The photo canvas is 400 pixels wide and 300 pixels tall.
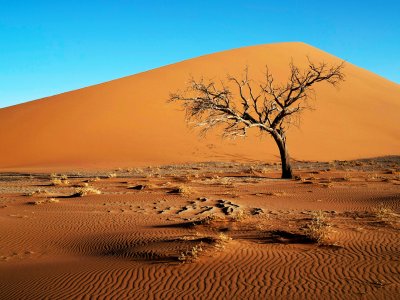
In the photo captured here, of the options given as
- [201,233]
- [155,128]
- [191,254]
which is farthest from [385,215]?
[155,128]

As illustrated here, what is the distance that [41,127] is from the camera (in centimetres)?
3981

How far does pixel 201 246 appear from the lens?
22.9ft

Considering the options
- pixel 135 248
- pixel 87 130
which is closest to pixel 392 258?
pixel 135 248

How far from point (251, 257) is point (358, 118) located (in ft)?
131

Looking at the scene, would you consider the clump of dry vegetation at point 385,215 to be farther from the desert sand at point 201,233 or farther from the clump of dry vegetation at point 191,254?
the clump of dry vegetation at point 191,254

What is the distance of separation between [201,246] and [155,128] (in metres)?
31.8

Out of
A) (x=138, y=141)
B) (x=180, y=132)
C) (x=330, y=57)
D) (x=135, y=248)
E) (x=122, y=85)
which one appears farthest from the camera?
(x=330, y=57)

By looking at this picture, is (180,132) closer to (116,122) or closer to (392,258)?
(116,122)

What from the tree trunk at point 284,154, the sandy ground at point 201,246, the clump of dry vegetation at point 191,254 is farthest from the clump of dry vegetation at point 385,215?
the tree trunk at point 284,154

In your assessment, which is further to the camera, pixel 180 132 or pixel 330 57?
pixel 330 57

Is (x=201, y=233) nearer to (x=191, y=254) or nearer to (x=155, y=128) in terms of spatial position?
(x=191, y=254)

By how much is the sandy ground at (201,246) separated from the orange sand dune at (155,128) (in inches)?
612

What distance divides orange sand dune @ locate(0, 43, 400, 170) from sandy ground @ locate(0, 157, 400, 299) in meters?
15.5

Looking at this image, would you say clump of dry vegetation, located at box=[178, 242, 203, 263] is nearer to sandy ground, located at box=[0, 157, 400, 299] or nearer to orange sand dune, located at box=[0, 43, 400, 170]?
sandy ground, located at box=[0, 157, 400, 299]
